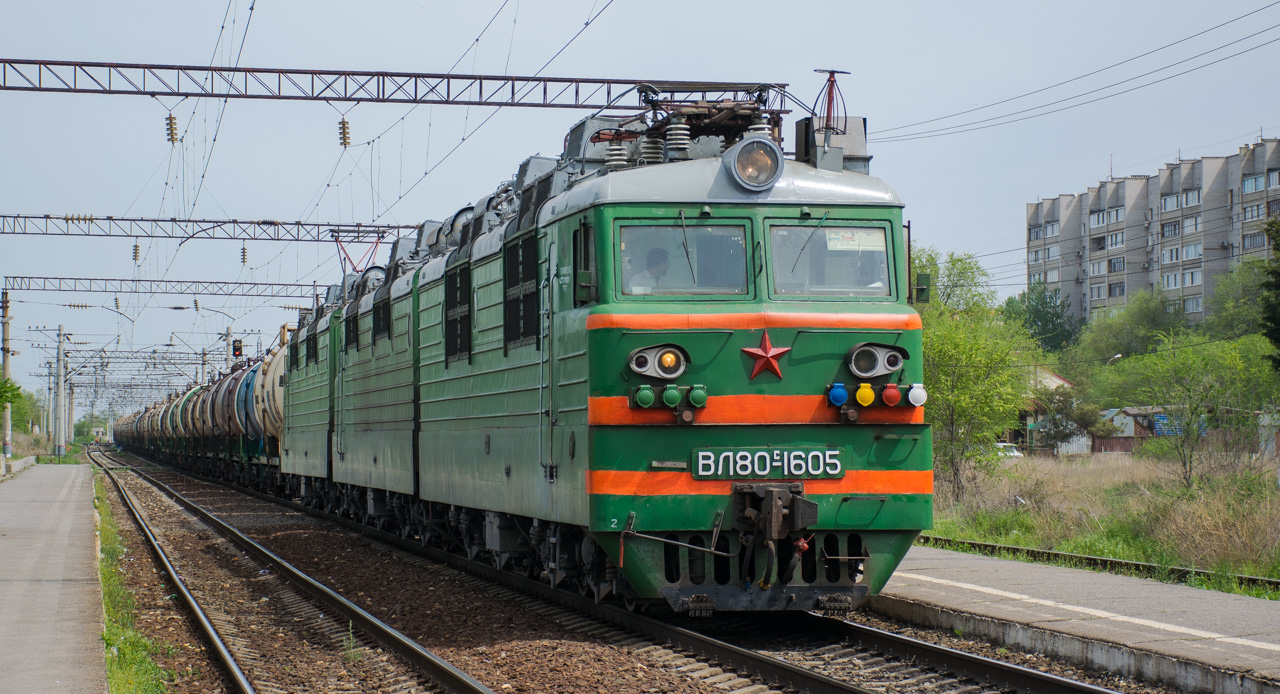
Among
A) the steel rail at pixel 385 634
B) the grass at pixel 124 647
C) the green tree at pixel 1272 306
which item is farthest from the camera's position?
the green tree at pixel 1272 306

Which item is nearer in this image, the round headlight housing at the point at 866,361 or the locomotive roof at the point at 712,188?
the round headlight housing at the point at 866,361

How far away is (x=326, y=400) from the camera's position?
67.3 ft

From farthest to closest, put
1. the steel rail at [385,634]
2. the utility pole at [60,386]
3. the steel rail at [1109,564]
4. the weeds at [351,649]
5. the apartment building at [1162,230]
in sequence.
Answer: the apartment building at [1162,230], the utility pole at [60,386], the steel rail at [1109,564], the weeds at [351,649], the steel rail at [385,634]

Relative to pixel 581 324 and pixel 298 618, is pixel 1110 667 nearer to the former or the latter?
pixel 581 324

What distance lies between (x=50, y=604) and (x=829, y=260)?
7.31 meters

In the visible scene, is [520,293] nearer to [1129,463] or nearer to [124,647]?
[124,647]

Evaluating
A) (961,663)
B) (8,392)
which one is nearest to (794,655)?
(961,663)

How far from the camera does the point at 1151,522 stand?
46.2 ft

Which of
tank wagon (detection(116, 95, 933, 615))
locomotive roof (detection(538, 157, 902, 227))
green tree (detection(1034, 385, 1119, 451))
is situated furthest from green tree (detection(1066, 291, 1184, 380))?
tank wagon (detection(116, 95, 933, 615))

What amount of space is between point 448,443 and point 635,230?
16.1ft

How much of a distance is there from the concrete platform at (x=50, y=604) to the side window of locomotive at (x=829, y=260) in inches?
198

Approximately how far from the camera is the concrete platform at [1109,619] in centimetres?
682

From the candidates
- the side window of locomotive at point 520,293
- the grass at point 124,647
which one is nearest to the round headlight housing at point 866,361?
the side window of locomotive at point 520,293

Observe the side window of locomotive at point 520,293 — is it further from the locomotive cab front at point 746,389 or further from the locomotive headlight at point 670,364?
the locomotive headlight at point 670,364
